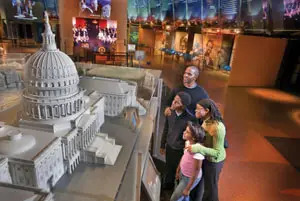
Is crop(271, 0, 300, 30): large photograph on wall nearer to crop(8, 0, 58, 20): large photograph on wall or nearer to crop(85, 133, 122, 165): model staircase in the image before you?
crop(85, 133, 122, 165): model staircase

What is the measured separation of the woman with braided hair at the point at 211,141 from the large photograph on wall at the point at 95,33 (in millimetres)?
14917

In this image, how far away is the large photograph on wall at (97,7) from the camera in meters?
16.2

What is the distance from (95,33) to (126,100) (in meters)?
12.3

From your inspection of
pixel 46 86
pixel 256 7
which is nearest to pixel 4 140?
pixel 46 86

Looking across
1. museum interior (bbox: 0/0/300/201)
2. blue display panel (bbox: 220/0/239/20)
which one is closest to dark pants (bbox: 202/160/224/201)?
museum interior (bbox: 0/0/300/201)

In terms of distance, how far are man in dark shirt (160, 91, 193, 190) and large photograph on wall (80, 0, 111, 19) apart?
14.7m

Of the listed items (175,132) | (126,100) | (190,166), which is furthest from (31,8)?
(190,166)

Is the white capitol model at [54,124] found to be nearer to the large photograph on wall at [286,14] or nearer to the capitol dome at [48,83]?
the capitol dome at [48,83]

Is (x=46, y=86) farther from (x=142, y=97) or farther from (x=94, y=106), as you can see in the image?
(x=142, y=97)

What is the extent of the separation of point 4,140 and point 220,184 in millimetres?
4915

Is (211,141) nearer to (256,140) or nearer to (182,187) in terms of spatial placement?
(182,187)

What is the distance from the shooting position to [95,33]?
17078mm

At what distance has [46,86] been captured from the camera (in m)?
4.23

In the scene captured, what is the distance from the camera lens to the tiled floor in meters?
5.38
